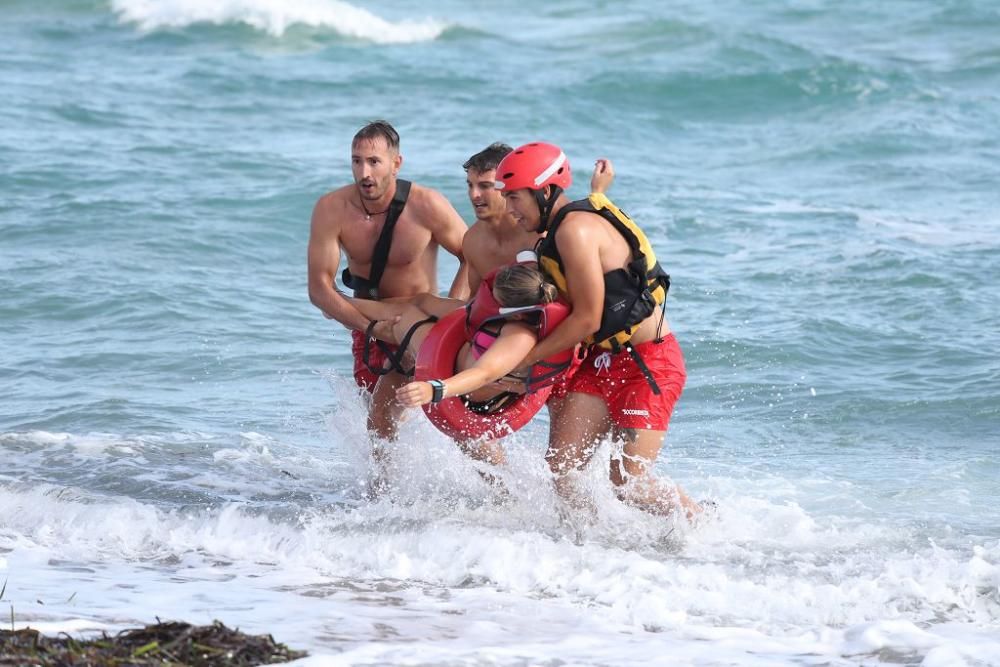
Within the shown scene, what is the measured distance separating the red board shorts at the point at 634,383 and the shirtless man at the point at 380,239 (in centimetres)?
102

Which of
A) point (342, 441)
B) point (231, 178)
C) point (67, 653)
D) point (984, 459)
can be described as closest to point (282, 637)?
point (67, 653)

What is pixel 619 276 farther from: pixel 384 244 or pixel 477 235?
pixel 384 244

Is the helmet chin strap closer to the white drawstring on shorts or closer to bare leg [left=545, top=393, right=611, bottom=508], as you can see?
the white drawstring on shorts

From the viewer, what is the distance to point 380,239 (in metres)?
7.53

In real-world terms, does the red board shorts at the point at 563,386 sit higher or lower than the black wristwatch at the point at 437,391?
lower

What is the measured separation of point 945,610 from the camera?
6.41 meters

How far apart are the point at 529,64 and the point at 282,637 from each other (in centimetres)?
2027

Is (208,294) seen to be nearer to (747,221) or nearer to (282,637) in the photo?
(747,221)

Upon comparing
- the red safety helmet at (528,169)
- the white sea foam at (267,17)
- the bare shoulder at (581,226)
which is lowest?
the bare shoulder at (581,226)

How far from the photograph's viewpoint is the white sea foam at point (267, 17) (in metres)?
28.0

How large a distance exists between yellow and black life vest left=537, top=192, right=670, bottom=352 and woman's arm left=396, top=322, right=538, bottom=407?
0.92 ft

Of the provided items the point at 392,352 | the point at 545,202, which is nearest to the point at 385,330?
the point at 392,352

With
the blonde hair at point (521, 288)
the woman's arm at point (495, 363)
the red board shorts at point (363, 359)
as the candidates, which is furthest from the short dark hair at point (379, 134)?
the woman's arm at point (495, 363)

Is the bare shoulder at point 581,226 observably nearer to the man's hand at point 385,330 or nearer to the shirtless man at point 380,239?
the shirtless man at point 380,239
